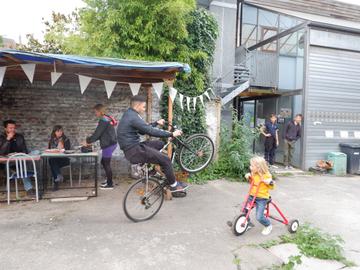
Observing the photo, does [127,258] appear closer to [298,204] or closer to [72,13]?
[298,204]

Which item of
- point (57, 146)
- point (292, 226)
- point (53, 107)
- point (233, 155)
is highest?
point (53, 107)

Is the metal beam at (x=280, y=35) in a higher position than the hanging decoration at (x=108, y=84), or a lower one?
higher

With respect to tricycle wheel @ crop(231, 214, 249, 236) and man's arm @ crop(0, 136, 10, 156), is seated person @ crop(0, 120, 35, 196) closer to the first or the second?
man's arm @ crop(0, 136, 10, 156)

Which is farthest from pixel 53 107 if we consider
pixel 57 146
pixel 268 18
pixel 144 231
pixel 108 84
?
pixel 268 18

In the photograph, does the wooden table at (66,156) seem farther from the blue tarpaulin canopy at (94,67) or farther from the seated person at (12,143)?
the blue tarpaulin canopy at (94,67)

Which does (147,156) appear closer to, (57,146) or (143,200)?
(143,200)

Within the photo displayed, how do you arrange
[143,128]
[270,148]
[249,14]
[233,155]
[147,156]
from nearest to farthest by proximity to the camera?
1. [143,128]
2. [147,156]
3. [233,155]
4. [270,148]
5. [249,14]

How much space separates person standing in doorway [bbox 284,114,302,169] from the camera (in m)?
8.41

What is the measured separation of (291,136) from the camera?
8414mm

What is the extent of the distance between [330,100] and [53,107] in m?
7.91

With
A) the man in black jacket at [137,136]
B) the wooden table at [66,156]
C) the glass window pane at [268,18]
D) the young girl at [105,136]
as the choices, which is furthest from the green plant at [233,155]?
the glass window pane at [268,18]

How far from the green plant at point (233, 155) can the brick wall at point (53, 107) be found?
88.3 inches

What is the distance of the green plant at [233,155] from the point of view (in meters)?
6.83

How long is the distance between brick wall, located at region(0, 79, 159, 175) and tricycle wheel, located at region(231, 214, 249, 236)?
3.86 m
